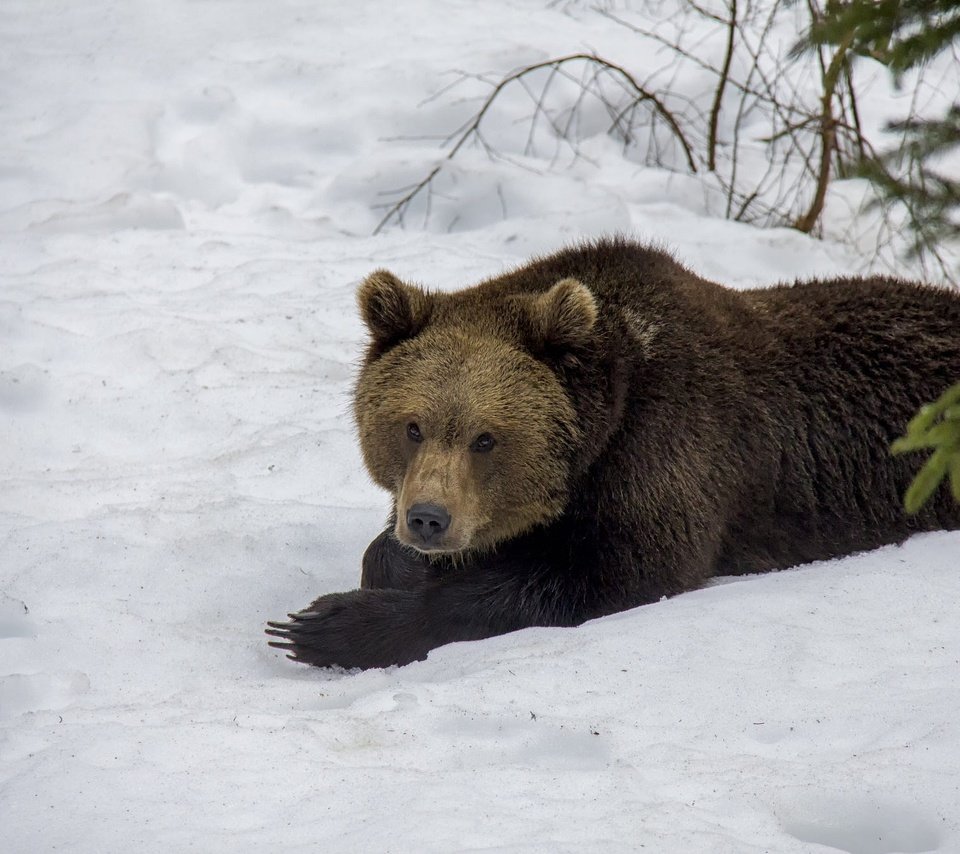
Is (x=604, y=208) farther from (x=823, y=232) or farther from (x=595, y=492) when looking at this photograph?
(x=595, y=492)

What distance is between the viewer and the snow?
11.2 ft

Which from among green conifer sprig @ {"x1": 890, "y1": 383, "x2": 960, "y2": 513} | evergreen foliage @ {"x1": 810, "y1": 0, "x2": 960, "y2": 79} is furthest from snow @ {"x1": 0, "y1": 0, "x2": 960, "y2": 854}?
evergreen foliage @ {"x1": 810, "y1": 0, "x2": 960, "y2": 79}

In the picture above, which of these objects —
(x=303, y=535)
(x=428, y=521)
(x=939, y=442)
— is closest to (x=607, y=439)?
(x=428, y=521)

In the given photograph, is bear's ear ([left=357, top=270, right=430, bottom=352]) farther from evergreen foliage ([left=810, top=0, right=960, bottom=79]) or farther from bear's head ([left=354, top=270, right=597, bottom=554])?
evergreen foliage ([left=810, top=0, right=960, bottom=79])

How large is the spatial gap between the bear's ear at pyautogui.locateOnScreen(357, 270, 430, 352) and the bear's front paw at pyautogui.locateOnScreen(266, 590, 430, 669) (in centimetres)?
113

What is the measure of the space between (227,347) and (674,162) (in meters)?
4.63

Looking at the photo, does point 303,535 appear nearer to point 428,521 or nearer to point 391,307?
point 391,307

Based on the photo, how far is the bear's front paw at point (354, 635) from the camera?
4965 mm

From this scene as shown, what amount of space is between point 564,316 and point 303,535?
67.3 inches

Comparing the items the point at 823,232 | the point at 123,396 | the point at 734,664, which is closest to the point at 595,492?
the point at 734,664

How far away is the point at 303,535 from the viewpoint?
5.93 meters

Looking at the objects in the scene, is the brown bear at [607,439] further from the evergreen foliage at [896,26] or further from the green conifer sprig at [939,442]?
the green conifer sprig at [939,442]

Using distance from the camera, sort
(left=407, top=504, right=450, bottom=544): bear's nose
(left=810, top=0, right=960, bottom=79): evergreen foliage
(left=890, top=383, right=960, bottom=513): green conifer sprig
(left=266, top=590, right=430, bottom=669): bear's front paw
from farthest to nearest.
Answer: (left=266, top=590, right=430, bottom=669): bear's front paw, (left=407, top=504, right=450, bottom=544): bear's nose, (left=810, top=0, right=960, bottom=79): evergreen foliage, (left=890, top=383, right=960, bottom=513): green conifer sprig

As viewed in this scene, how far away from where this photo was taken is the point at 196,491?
625 centimetres
